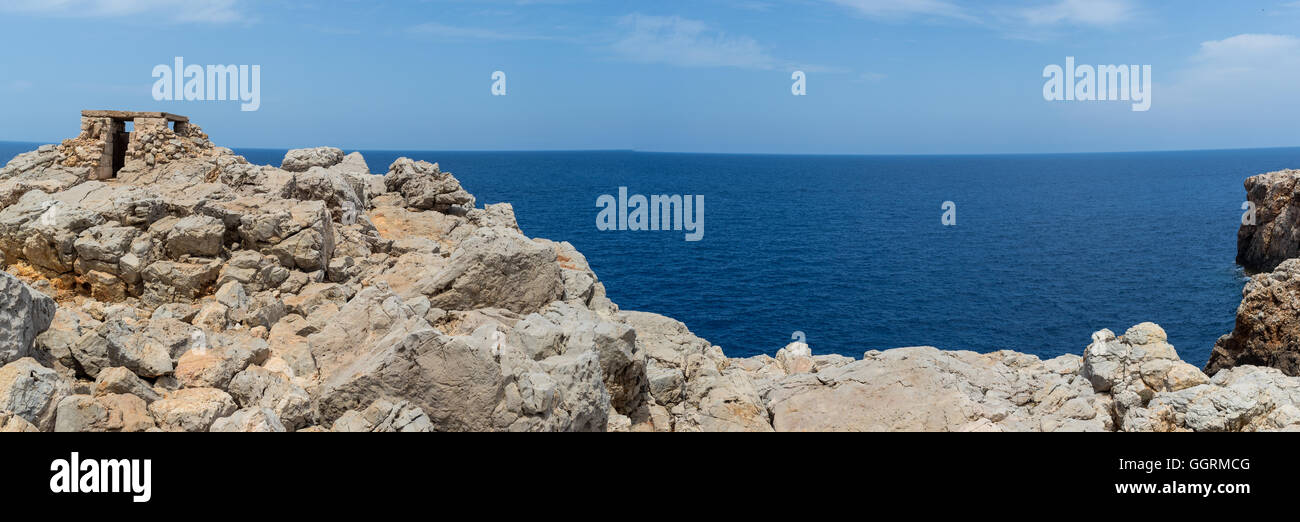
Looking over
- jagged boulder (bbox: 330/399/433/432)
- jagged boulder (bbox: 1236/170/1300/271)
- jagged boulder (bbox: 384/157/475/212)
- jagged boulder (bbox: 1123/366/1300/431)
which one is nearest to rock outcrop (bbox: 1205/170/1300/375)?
jagged boulder (bbox: 1123/366/1300/431)

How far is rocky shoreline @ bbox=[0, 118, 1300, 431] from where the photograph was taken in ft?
47.2

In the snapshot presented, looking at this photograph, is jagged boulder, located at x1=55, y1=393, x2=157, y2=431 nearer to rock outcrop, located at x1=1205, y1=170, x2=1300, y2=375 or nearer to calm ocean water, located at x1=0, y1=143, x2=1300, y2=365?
rock outcrop, located at x1=1205, y1=170, x2=1300, y2=375

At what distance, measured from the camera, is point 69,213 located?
21250 mm

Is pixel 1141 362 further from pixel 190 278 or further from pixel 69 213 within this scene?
pixel 69 213

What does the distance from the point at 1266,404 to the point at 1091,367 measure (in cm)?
529

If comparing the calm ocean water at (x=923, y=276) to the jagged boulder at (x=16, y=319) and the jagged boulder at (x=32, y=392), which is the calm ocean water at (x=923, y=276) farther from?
the jagged boulder at (x=32, y=392)

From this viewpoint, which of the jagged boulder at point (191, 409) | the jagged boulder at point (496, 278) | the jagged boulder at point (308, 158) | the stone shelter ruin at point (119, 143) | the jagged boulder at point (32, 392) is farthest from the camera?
the jagged boulder at point (308, 158)

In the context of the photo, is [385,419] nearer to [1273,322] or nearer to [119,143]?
[119,143]

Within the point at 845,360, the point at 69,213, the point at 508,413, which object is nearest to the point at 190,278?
the point at 69,213

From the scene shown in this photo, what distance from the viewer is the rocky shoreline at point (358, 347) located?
14.4m

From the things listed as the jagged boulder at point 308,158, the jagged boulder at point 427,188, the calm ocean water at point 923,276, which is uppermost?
the jagged boulder at point 308,158

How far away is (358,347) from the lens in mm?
18109

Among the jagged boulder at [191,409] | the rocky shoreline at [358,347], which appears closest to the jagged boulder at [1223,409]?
the rocky shoreline at [358,347]

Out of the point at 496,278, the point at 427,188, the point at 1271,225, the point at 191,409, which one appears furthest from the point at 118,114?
the point at 1271,225
